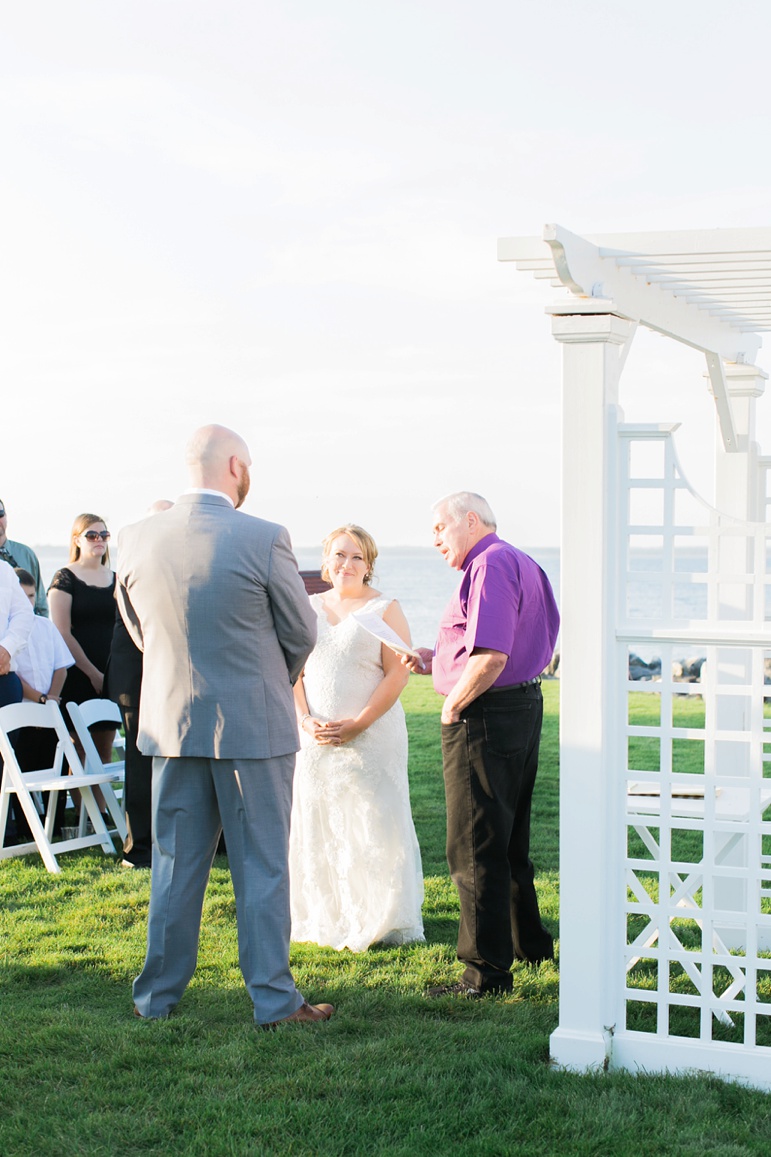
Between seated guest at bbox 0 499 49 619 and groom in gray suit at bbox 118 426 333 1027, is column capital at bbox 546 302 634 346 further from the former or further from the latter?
seated guest at bbox 0 499 49 619

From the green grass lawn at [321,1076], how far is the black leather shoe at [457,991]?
0.23 ft

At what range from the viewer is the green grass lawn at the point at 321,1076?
357 centimetres

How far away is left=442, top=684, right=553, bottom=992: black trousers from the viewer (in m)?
4.82

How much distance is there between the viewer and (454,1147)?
11.5 ft

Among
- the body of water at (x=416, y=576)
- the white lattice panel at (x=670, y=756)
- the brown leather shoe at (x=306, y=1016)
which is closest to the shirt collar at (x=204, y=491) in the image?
the white lattice panel at (x=670, y=756)

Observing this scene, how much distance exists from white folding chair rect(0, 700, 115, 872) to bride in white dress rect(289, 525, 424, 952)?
2003mm

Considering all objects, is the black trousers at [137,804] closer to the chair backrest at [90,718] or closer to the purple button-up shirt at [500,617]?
the chair backrest at [90,718]

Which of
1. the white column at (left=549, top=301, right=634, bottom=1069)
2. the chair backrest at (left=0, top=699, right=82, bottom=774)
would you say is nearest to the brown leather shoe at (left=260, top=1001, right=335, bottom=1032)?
the white column at (left=549, top=301, right=634, bottom=1069)

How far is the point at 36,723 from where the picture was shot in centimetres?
746

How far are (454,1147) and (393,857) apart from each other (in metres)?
2.27

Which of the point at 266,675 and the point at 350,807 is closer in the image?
the point at 266,675

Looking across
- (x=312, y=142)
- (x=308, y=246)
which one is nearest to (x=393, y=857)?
(x=312, y=142)

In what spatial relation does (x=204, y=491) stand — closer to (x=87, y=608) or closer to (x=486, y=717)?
(x=486, y=717)

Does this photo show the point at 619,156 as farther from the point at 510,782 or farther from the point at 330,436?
the point at 330,436
